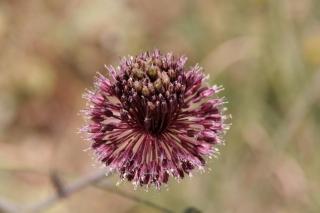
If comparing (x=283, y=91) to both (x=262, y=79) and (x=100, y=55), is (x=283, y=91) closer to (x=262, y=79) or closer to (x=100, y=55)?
(x=262, y=79)

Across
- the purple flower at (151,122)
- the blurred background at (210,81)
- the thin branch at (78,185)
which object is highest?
the blurred background at (210,81)

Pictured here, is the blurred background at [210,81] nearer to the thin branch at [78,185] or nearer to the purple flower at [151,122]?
the thin branch at [78,185]

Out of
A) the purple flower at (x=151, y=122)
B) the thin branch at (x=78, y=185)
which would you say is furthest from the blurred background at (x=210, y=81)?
the purple flower at (x=151, y=122)

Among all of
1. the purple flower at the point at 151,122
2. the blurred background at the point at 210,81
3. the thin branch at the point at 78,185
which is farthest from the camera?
the blurred background at the point at 210,81

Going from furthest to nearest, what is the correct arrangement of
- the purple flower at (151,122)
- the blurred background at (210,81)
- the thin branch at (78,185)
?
the blurred background at (210,81), the thin branch at (78,185), the purple flower at (151,122)

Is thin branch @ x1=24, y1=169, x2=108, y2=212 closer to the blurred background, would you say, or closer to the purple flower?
the purple flower
